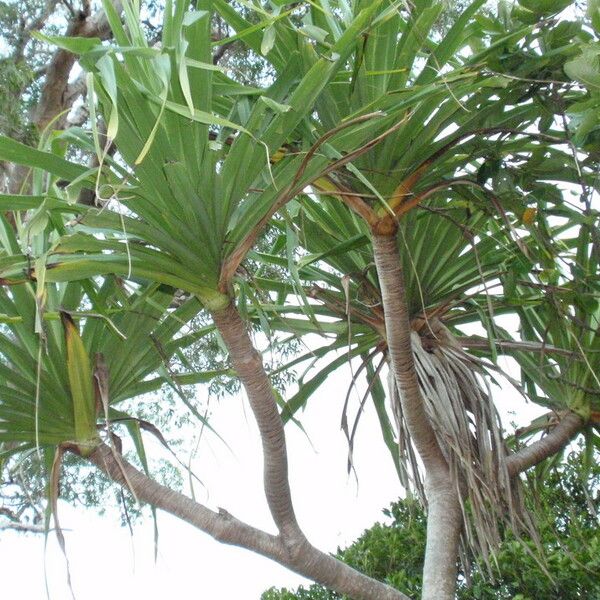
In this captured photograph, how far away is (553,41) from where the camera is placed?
2.00 metres

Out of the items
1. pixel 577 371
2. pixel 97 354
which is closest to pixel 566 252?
pixel 577 371

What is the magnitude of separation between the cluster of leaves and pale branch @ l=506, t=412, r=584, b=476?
19cm

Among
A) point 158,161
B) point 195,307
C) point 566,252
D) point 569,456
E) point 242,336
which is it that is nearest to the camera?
point 158,161

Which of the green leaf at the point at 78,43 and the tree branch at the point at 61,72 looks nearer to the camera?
the green leaf at the point at 78,43

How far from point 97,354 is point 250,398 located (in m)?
0.45

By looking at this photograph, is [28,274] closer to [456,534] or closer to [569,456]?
[456,534]

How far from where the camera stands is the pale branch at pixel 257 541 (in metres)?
2.01

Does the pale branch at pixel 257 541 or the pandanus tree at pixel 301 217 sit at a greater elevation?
the pandanus tree at pixel 301 217

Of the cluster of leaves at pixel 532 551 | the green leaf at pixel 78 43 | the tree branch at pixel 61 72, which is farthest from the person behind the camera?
the tree branch at pixel 61 72

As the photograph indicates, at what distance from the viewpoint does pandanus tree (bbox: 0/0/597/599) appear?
1703mm

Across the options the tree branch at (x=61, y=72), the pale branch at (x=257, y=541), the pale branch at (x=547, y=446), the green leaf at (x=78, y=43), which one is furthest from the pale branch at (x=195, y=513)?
the tree branch at (x=61, y=72)

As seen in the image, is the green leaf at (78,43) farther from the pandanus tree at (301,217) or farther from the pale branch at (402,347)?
the pale branch at (402,347)

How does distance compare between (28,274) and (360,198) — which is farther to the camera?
(360,198)

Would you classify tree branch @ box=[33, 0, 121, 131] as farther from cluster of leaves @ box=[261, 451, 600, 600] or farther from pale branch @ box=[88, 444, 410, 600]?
pale branch @ box=[88, 444, 410, 600]
